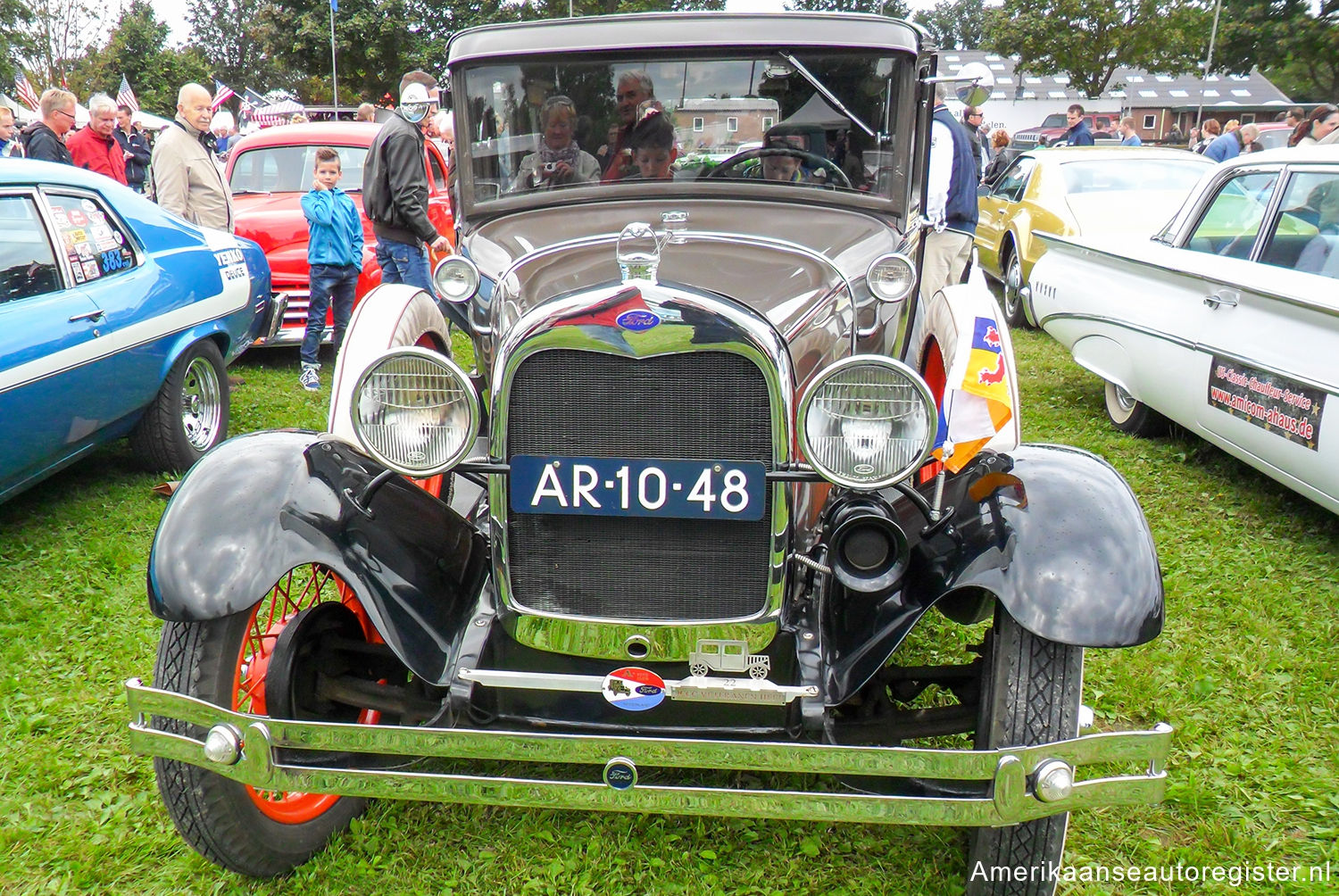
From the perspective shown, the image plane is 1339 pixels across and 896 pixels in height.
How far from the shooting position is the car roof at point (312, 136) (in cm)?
875

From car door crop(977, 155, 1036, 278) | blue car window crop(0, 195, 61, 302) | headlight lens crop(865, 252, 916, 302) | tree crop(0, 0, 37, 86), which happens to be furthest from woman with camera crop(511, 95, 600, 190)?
tree crop(0, 0, 37, 86)

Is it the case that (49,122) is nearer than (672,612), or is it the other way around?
(672,612)

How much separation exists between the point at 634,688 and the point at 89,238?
3.91 m

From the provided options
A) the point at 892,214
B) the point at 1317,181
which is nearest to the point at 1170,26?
the point at 1317,181

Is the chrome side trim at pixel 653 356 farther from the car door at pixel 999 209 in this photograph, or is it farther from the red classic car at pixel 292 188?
the car door at pixel 999 209

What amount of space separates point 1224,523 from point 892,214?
8.31 ft

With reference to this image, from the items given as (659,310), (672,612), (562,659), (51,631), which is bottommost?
(51,631)

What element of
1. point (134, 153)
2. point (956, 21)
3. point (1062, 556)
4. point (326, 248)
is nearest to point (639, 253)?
point (1062, 556)

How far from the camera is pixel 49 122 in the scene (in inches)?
313

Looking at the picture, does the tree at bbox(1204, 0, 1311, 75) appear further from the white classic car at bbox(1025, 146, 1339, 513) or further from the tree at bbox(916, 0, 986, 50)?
the white classic car at bbox(1025, 146, 1339, 513)

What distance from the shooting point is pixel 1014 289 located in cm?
910

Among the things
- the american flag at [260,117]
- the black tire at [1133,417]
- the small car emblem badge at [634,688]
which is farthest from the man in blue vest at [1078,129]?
the american flag at [260,117]

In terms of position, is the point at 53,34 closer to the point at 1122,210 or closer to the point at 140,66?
the point at 140,66

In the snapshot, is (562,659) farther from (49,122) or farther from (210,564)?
(49,122)
